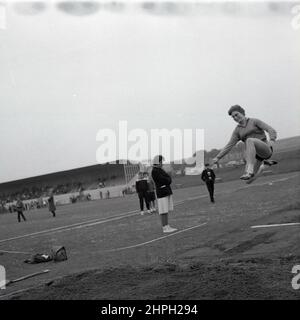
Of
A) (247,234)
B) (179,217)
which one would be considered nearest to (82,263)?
(247,234)

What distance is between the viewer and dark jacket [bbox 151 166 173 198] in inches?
415

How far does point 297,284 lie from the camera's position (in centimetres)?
490

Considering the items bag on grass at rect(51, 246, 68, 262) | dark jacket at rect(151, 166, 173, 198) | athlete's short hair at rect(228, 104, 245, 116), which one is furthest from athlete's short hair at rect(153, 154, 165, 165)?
athlete's short hair at rect(228, 104, 245, 116)

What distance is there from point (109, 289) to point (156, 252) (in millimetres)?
2704

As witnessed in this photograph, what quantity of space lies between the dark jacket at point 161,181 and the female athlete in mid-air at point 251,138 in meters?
5.04

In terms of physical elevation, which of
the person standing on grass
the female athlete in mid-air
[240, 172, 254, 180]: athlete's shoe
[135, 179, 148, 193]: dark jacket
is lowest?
[135, 179, 148, 193]: dark jacket

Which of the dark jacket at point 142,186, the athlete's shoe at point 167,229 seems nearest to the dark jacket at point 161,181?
the athlete's shoe at point 167,229

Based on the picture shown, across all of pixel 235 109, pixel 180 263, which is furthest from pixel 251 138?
pixel 180 263

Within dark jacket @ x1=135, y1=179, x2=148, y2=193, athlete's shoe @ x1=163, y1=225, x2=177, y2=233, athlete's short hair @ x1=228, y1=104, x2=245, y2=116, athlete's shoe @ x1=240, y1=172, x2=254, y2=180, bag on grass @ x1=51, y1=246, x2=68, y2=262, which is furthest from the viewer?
dark jacket @ x1=135, y1=179, x2=148, y2=193

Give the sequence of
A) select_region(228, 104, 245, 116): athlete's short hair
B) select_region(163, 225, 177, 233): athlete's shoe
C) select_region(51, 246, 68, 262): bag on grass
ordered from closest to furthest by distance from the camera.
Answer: select_region(228, 104, 245, 116): athlete's short hair, select_region(51, 246, 68, 262): bag on grass, select_region(163, 225, 177, 233): athlete's shoe

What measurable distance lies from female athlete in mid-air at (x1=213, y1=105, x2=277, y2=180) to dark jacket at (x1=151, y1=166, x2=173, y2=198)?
5041 millimetres

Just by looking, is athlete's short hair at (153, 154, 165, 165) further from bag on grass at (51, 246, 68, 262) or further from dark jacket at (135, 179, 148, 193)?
dark jacket at (135, 179, 148, 193)

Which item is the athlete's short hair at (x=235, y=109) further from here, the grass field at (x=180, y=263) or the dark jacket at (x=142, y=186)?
the dark jacket at (x=142, y=186)
